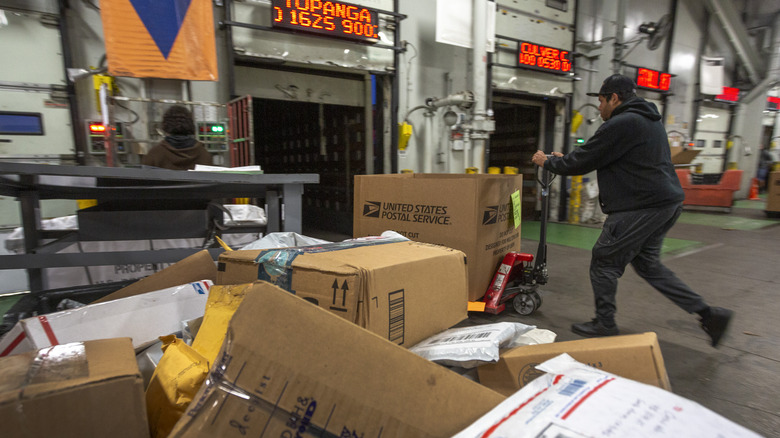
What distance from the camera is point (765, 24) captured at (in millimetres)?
9766

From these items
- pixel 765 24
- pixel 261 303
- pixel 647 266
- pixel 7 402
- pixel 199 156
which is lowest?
pixel 647 266

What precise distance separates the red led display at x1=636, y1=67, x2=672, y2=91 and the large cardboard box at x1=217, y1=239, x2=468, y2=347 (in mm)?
8051

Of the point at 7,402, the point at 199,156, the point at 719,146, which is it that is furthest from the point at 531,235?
the point at 719,146

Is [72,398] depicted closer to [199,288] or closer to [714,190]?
[199,288]

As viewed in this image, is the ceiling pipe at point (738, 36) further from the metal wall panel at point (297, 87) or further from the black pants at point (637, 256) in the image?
the black pants at point (637, 256)

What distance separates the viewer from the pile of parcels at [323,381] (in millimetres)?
689

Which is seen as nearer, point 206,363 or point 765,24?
point 206,363

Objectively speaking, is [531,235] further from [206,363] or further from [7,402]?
[7,402]

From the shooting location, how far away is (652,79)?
7652 mm

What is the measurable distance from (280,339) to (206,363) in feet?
1.12

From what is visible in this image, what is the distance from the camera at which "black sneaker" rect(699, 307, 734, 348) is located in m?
2.01

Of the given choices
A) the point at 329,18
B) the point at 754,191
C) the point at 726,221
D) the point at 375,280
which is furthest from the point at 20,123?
the point at 754,191

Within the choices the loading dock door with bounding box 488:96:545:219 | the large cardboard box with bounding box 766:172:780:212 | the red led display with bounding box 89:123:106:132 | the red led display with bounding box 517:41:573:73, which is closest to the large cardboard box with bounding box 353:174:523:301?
the red led display with bounding box 89:123:106:132

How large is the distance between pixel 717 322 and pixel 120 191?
3.51m
